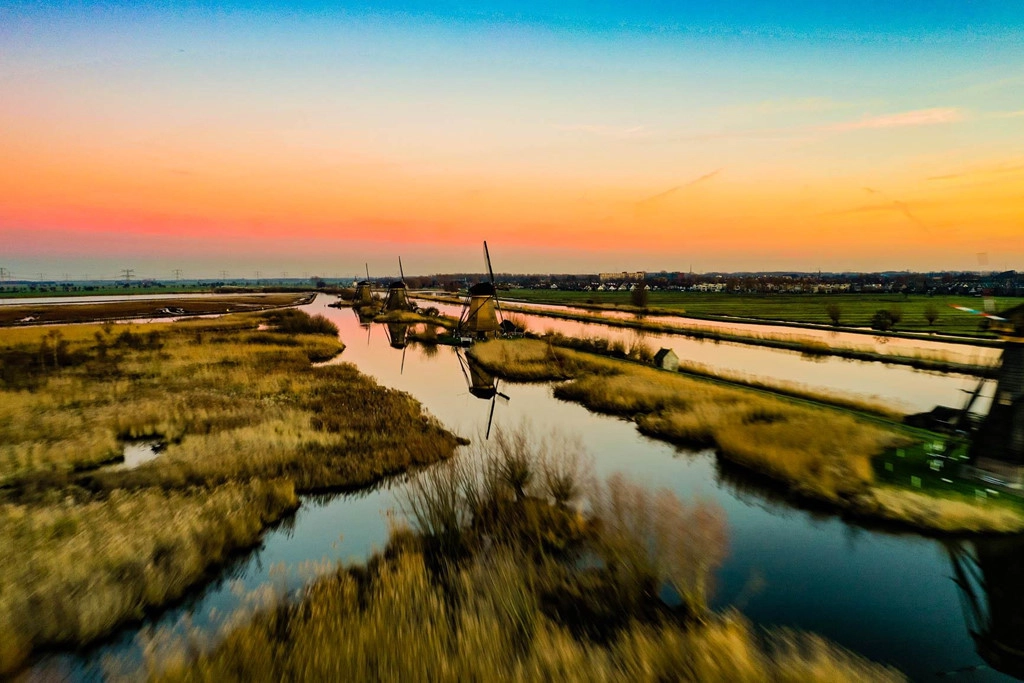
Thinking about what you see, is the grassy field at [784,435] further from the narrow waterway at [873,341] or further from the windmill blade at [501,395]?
the narrow waterway at [873,341]

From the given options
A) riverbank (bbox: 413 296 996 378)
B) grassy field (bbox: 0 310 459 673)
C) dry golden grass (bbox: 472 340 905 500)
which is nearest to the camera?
grassy field (bbox: 0 310 459 673)

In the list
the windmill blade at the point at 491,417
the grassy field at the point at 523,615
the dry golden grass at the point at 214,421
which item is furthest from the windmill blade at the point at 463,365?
the grassy field at the point at 523,615

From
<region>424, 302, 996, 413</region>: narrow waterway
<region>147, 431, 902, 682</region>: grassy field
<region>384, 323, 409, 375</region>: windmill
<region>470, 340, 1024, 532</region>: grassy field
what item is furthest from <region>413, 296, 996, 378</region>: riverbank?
<region>384, 323, 409, 375</region>: windmill

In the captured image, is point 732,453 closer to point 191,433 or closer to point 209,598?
point 209,598

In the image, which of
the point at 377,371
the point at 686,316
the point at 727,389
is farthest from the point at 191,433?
the point at 686,316

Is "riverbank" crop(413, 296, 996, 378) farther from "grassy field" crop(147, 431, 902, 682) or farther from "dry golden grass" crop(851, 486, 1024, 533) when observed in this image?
"grassy field" crop(147, 431, 902, 682)
